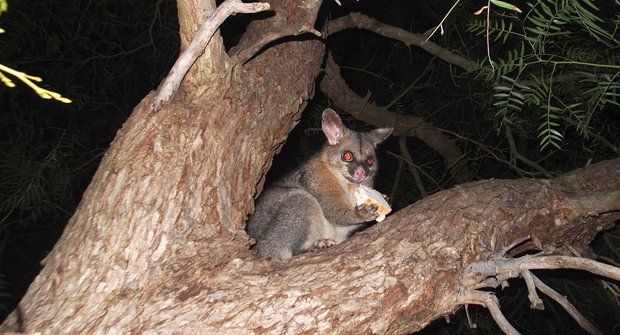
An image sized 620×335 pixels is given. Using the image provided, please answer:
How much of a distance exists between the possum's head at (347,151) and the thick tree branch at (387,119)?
652mm

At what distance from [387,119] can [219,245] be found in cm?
341

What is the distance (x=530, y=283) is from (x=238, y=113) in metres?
1.68

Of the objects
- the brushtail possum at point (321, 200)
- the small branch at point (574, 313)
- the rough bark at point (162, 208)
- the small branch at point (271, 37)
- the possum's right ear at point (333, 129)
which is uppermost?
the small branch at point (271, 37)

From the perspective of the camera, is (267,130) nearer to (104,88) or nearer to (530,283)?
(530,283)

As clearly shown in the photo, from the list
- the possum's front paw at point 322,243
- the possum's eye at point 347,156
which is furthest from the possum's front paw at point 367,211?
the possum's eye at point 347,156

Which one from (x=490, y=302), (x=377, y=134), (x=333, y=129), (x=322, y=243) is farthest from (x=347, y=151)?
(x=490, y=302)

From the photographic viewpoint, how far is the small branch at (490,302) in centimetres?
207

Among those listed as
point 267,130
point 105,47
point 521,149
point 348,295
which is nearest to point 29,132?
point 105,47

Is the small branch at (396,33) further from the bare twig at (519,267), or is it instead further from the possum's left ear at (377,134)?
the bare twig at (519,267)

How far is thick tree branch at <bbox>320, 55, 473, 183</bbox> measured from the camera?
5.13 m

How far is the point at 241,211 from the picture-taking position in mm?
2596

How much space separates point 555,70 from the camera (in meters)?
4.04

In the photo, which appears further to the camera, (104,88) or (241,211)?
(104,88)

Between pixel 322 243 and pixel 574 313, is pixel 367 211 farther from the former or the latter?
pixel 574 313
